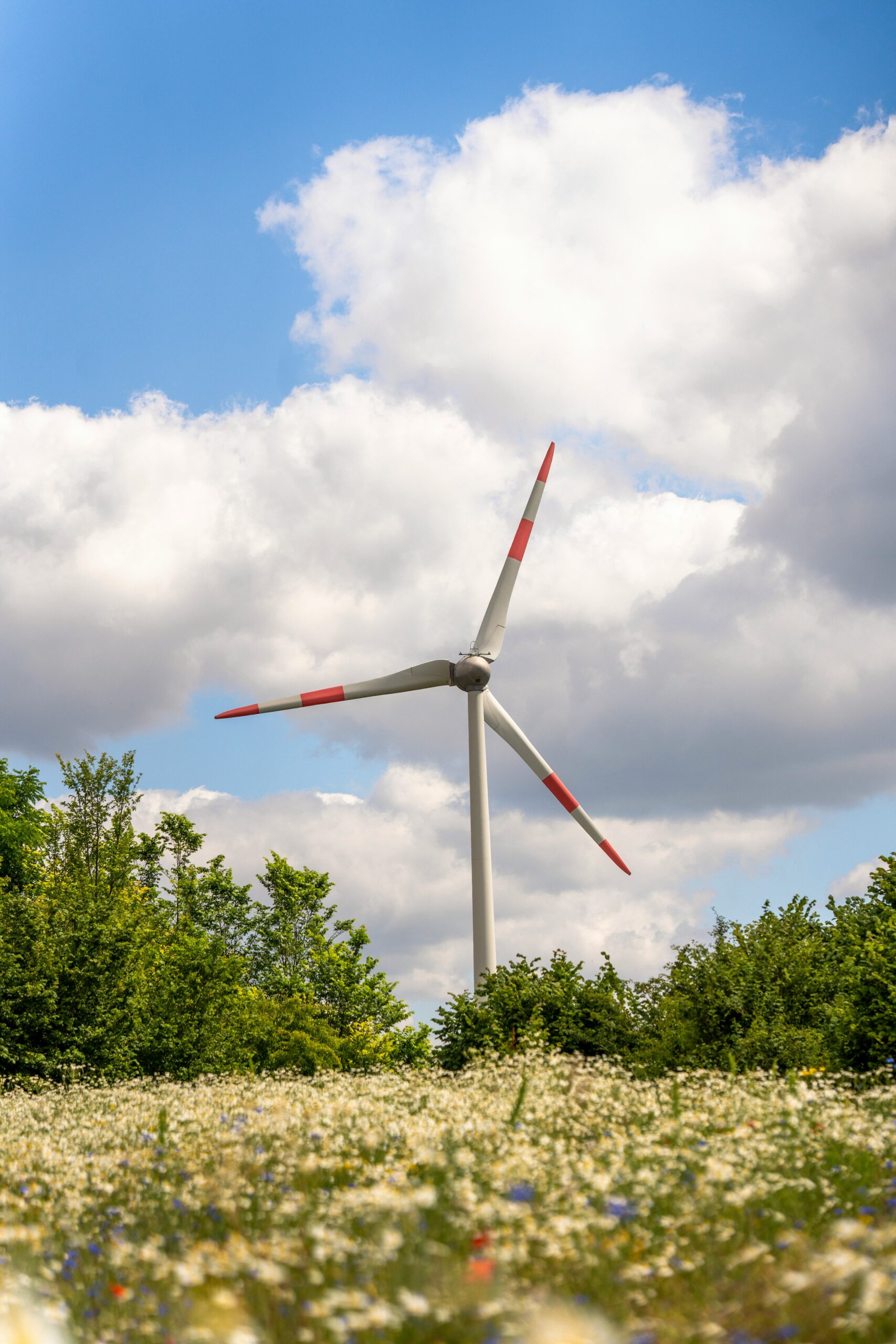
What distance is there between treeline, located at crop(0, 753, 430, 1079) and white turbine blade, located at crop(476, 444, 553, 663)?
11197 millimetres

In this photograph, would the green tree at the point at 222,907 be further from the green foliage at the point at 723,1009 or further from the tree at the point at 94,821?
the green foliage at the point at 723,1009

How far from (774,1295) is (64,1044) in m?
25.5

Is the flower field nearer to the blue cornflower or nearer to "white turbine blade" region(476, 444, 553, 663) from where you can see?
the blue cornflower

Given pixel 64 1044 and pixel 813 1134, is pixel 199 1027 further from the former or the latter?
pixel 813 1134

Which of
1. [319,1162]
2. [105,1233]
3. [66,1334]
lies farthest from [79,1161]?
[66,1334]

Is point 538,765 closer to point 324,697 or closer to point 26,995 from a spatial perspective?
point 324,697

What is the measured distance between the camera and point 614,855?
95.9ft

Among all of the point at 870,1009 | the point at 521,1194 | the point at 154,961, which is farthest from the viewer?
the point at 154,961

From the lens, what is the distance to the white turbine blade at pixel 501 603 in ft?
96.1

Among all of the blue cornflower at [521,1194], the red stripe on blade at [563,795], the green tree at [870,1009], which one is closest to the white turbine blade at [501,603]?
the red stripe on blade at [563,795]

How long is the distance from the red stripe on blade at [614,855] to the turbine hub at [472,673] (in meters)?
5.53

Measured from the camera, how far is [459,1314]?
19.7 feet

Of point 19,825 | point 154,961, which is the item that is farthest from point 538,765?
point 19,825

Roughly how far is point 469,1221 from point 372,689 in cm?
2236
